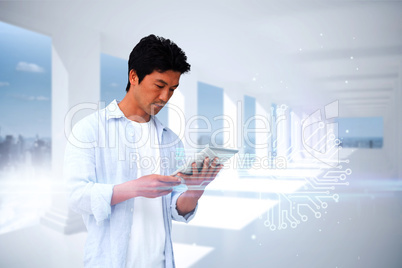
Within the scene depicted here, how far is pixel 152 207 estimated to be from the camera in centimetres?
102

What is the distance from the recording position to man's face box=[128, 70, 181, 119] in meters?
1.04

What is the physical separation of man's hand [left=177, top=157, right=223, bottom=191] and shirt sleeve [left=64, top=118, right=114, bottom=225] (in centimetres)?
25

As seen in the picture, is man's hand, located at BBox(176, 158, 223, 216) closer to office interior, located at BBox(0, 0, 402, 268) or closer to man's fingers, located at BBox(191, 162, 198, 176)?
man's fingers, located at BBox(191, 162, 198, 176)

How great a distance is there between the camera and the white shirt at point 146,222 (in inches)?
38.0

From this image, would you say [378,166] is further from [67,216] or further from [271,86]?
[67,216]

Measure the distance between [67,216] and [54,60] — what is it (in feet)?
5.52

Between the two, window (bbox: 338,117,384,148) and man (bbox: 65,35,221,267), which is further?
window (bbox: 338,117,384,148)

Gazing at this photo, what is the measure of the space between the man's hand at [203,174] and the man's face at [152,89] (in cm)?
29

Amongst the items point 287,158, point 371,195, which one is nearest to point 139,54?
point 287,158

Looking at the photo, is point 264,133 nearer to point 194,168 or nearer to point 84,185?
point 194,168

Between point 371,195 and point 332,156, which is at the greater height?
point 332,156

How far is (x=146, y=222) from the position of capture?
997 millimetres

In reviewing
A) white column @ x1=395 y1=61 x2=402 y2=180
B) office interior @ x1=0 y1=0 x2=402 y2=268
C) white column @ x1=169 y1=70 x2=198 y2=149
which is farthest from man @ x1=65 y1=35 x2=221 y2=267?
white column @ x1=169 y1=70 x2=198 y2=149

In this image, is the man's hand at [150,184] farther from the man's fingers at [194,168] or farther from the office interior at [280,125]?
the office interior at [280,125]
